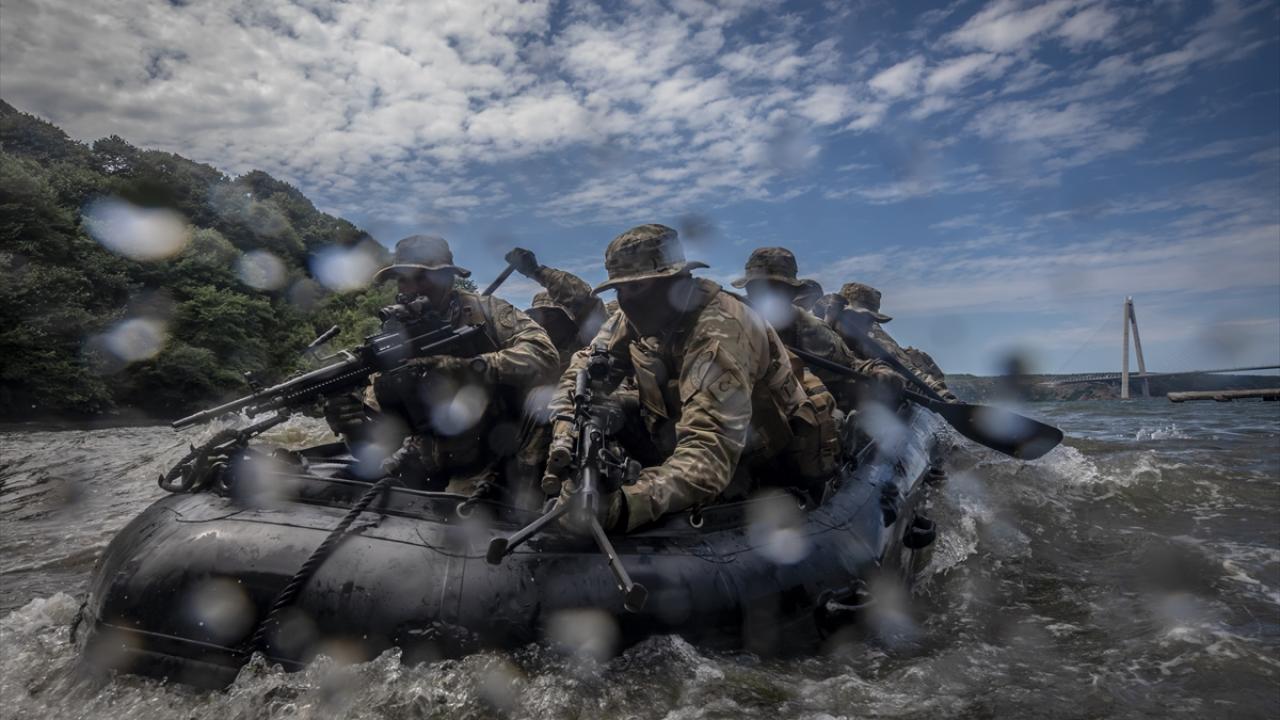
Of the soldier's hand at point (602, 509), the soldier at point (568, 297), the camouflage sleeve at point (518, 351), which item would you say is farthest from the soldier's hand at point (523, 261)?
the soldier's hand at point (602, 509)

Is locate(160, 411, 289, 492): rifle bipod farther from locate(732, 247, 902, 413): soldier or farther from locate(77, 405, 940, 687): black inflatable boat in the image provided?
locate(732, 247, 902, 413): soldier

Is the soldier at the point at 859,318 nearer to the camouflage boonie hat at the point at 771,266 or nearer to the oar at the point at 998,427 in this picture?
the oar at the point at 998,427

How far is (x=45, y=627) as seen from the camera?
3.78 m


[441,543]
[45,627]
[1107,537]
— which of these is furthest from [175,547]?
[1107,537]

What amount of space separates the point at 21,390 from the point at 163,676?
29.2m

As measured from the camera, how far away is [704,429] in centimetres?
341

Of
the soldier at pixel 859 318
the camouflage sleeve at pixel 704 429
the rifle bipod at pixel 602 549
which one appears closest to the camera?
the rifle bipod at pixel 602 549

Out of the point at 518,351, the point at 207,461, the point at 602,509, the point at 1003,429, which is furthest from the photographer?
the point at 1003,429

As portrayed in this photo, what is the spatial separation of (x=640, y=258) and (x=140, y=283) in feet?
129

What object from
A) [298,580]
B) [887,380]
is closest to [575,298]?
[887,380]

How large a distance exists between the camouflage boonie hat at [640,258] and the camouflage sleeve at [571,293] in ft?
12.2

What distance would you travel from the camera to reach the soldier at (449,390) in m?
4.45

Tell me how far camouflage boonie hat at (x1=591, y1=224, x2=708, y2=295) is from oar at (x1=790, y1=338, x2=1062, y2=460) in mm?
5101

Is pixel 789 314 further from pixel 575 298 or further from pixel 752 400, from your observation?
pixel 752 400
